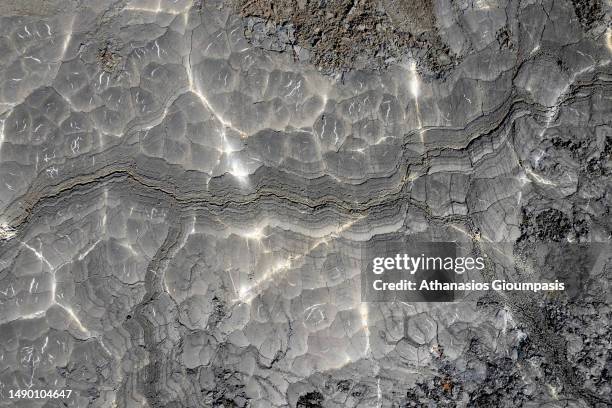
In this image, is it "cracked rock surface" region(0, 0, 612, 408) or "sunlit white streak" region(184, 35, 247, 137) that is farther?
"sunlit white streak" region(184, 35, 247, 137)

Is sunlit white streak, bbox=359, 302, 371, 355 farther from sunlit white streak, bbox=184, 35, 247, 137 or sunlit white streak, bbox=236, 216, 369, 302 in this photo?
sunlit white streak, bbox=184, 35, 247, 137

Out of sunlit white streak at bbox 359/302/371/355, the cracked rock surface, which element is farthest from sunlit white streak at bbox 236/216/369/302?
sunlit white streak at bbox 359/302/371/355

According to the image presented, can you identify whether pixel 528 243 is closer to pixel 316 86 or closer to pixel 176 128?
pixel 316 86

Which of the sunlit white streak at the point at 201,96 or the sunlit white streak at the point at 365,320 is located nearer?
the sunlit white streak at the point at 365,320

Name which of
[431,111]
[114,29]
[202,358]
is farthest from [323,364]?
[114,29]

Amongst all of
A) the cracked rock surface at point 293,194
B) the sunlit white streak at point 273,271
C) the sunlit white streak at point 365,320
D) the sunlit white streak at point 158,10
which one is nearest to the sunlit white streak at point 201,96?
the cracked rock surface at point 293,194

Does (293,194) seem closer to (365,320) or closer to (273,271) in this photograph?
(273,271)

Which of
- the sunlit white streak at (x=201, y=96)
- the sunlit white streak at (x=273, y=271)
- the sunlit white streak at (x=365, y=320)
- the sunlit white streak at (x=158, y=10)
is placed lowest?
the sunlit white streak at (x=365, y=320)

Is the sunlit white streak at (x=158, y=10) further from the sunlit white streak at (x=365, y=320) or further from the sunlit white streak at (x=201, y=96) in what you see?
the sunlit white streak at (x=365, y=320)
